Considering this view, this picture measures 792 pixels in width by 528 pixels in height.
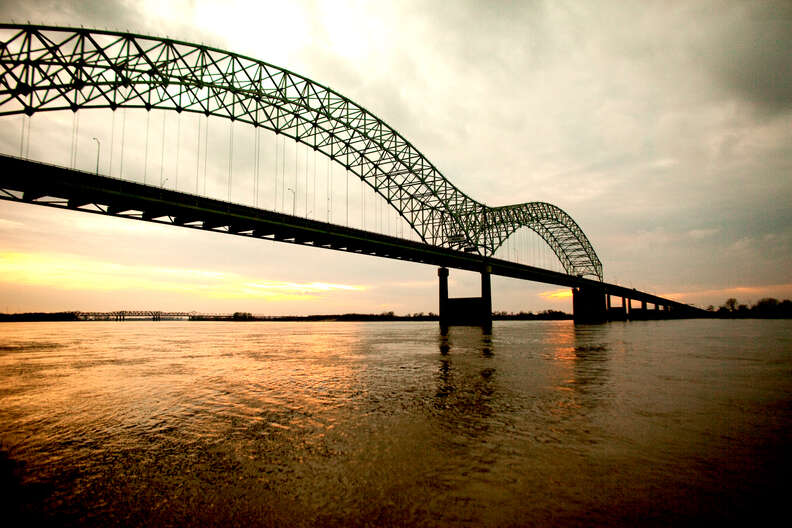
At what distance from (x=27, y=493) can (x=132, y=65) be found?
3392 cm

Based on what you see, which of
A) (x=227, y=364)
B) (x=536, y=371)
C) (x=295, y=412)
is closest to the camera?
(x=295, y=412)

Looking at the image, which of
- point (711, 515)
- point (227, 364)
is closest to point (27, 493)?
point (711, 515)

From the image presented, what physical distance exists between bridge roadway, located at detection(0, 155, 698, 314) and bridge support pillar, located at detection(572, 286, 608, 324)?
5473 cm

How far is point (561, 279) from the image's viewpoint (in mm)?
87812

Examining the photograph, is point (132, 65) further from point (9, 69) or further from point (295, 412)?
point (295, 412)

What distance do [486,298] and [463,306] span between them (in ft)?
12.4

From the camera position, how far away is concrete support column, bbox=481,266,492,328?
5921 centimetres

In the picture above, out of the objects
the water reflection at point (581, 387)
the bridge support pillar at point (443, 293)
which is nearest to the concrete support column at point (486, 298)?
the bridge support pillar at point (443, 293)

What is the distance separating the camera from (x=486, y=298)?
2410 inches

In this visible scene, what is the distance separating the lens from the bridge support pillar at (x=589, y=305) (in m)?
98.8

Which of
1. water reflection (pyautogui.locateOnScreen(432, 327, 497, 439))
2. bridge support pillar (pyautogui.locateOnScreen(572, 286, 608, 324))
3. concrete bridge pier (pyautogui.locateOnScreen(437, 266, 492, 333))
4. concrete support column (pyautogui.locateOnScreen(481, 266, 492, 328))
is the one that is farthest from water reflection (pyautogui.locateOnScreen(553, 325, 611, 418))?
bridge support pillar (pyautogui.locateOnScreen(572, 286, 608, 324))

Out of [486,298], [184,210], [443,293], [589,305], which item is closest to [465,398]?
[184,210]

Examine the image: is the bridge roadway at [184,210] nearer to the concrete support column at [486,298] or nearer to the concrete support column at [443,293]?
the concrete support column at [443,293]

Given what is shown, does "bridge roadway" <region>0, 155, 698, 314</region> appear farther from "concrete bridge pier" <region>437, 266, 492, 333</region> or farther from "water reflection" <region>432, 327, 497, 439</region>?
"water reflection" <region>432, 327, 497, 439</region>
